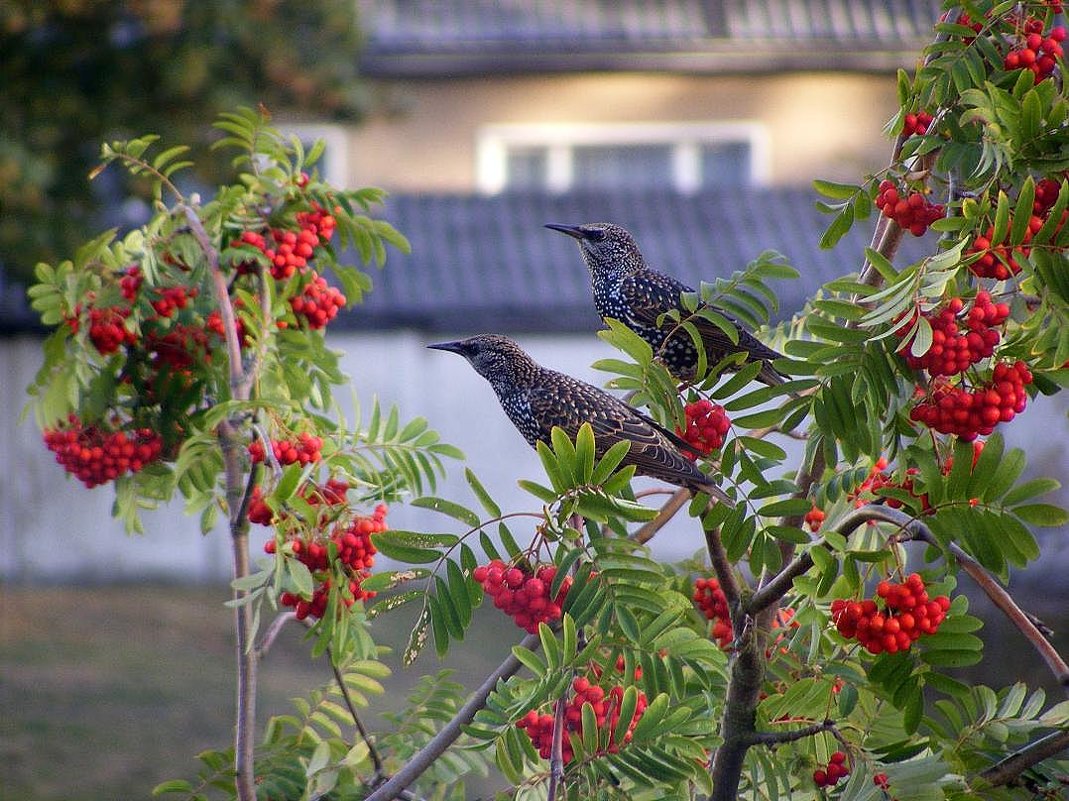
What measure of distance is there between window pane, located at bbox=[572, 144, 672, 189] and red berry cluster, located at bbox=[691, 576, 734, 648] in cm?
1141

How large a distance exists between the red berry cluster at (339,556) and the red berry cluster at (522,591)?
311 millimetres

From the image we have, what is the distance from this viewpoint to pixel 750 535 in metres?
1.99

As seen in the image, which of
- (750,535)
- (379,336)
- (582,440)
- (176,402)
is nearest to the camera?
(582,440)

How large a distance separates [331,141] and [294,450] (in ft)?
37.0

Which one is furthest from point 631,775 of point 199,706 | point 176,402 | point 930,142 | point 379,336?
point 379,336

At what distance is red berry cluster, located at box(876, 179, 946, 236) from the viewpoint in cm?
192

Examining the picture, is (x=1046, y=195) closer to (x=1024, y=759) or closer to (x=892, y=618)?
(x=892, y=618)

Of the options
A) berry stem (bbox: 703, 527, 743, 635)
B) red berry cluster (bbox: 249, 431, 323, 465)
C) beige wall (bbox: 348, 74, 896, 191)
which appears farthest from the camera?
beige wall (bbox: 348, 74, 896, 191)

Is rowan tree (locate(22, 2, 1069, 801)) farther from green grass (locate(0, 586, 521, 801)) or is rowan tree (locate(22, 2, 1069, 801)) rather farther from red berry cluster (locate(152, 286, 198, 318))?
green grass (locate(0, 586, 521, 801))

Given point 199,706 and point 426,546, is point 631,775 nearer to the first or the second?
point 426,546

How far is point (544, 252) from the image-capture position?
432 inches

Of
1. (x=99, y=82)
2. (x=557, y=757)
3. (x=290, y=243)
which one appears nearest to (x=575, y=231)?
(x=290, y=243)

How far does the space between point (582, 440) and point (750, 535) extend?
0.40 meters

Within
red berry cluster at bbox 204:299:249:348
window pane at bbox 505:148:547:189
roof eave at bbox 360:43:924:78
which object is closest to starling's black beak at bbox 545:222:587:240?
red berry cluster at bbox 204:299:249:348
